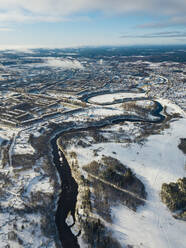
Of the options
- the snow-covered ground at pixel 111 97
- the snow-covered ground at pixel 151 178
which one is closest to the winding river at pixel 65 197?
the snow-covered ground at pixel 151 178

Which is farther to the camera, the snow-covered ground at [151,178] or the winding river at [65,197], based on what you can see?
the winding river at [65,197]

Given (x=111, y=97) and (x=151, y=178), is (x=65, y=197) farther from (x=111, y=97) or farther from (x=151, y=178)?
(x=111, y=97)

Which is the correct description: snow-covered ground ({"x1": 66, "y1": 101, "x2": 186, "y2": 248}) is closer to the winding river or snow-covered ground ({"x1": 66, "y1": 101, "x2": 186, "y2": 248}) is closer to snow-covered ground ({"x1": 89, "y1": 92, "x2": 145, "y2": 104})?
the winding river

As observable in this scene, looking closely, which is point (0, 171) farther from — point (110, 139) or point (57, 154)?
point (110, 139)

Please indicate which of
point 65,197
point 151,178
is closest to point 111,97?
point 151,178

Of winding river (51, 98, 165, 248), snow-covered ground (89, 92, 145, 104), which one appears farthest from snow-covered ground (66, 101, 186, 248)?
snow-covered ground (89, 92, 145, 104)

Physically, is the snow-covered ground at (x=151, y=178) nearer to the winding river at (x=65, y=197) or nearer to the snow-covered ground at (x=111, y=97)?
the winding river at (x=65, y=197)

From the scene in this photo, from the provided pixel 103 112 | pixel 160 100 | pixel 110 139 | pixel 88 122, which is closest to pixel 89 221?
pixel 110 139

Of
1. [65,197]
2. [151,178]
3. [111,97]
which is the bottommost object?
[65,197]

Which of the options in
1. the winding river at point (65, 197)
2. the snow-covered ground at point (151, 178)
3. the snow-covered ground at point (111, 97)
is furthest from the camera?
the snow-covered ground at point (111, 97)

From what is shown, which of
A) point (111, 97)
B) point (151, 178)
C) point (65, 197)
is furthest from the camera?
point (111, 97)

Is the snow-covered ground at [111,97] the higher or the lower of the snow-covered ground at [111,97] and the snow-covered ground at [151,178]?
the higher
